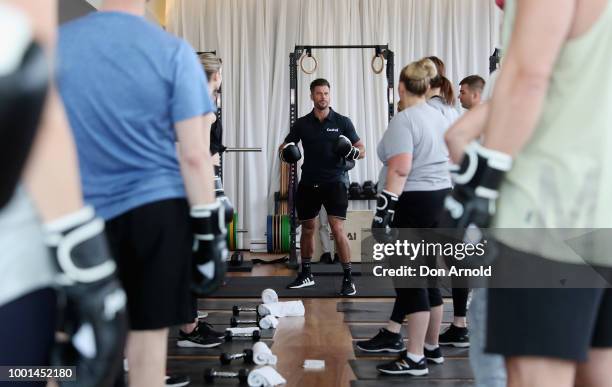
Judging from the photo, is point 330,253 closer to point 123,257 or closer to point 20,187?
point 123,257

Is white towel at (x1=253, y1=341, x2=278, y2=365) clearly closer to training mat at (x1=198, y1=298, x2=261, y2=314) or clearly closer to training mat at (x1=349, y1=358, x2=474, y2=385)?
training mat at (x1=349, y1=358, x2=474, y2=385)

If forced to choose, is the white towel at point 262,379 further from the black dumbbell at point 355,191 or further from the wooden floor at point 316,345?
the black dumbbell at point 355,191

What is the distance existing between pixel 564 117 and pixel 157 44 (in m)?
0.92

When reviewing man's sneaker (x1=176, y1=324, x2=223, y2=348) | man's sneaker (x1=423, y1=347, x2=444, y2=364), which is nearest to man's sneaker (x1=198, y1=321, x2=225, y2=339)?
man's sneaker (x1=176, y1=324, x2=223, y2=348)

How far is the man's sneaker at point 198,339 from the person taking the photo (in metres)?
4.07

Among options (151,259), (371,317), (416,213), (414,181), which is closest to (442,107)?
(414,181)

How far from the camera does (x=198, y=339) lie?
4.10 metres

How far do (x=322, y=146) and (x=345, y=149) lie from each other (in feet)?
1.00

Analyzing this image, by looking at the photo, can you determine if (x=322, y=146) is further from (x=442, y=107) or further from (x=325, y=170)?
(x=442, y=107)

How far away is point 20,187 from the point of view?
742mm

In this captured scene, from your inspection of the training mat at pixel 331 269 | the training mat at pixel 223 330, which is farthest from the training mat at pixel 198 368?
the training mat at pixel 331 269

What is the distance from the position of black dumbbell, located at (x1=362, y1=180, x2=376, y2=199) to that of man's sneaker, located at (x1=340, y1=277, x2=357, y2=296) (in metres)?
2.14

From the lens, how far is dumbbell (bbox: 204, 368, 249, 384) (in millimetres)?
3293

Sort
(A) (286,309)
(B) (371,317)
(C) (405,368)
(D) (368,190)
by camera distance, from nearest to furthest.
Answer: (C) (405,368), (B) (371,317), (A) (286,309), (D) (368,190)
